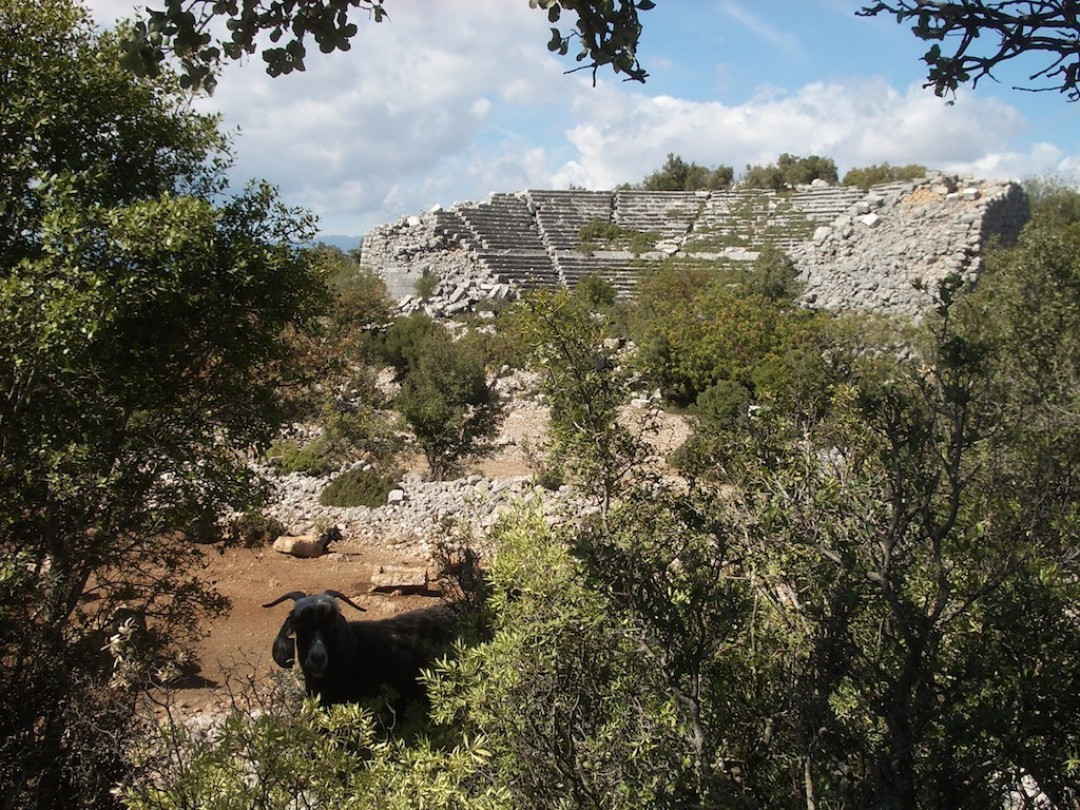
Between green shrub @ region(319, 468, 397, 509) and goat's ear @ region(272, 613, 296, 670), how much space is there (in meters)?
7.00

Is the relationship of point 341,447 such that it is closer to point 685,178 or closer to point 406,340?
point 406,340

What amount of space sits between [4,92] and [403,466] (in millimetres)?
11370

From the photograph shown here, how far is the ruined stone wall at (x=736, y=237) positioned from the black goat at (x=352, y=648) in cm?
1938

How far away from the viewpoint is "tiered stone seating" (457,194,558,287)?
30.8 metres

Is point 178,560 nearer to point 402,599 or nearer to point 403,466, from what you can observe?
point 402,599

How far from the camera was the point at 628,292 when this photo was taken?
2827 cm

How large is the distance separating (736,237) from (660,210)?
538 centimetres

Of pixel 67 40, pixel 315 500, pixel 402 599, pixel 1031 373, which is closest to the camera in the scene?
pixel 67 40

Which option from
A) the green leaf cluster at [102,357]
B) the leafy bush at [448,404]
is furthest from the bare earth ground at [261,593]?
the leafy bush at [448,404]

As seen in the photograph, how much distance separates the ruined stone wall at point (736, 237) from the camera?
24781 millimetres

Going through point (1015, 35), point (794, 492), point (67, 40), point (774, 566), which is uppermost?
point (67, 40)

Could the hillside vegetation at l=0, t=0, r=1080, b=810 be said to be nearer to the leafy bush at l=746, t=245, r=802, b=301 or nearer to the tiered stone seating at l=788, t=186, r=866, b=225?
the leafy bush at l=746, t=245, r=802, b=301

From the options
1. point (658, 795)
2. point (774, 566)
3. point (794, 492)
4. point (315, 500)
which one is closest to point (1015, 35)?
point (794, 492)

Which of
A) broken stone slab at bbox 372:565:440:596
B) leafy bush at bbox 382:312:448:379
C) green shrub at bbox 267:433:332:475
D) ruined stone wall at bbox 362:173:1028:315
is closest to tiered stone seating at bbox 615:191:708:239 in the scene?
ruined stone wall at bbox 362:173:1028:315
